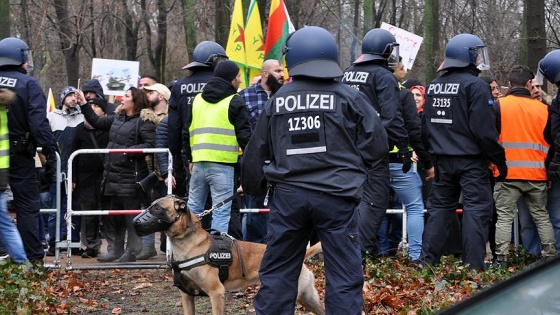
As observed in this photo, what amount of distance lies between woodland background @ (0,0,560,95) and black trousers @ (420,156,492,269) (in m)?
13.9

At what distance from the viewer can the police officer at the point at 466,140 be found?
9.13 m

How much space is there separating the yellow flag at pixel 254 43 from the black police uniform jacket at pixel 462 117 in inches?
232

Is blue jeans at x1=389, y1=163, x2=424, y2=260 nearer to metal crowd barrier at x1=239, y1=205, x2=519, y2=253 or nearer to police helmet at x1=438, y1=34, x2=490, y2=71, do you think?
metal crowd barrier at x1=239, y1=205, x2=519, y2=253

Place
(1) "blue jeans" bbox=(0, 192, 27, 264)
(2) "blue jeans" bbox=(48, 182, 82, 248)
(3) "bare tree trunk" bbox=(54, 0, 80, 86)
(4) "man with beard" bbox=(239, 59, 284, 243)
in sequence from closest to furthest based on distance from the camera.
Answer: (1) "blue jeans" bbox=(0, 192, 27, 264) < (4) "man with beard" bbox=(239, 59, 284, 243) < (2) "blue jeans" bbox=(48, 182, 82, 248) < (3) "bare tree trunk" bbox=(54, 0, 80, 86)

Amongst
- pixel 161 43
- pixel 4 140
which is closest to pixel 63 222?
pixel 4 140

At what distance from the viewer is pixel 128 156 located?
11.4 meters

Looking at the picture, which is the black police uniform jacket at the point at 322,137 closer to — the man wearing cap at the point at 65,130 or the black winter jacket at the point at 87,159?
the black winter jacket at the point at 87,159

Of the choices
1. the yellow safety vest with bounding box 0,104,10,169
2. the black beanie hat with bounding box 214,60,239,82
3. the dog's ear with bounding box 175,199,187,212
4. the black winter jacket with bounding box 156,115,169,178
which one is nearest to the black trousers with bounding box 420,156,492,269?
the black beanie hat with bounding box 214,60,239,82

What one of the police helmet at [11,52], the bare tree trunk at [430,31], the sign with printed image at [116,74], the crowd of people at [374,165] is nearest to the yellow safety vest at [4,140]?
the crowd of people at [374,165]

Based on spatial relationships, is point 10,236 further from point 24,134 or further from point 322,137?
point 322,137

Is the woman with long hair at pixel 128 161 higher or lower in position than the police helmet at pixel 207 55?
Result: lower

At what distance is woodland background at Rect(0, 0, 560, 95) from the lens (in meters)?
28.9

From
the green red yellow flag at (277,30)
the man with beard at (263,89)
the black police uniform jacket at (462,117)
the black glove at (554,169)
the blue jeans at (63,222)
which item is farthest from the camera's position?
the green red yellow flag at (277,30)

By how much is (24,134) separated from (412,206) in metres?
4.26
